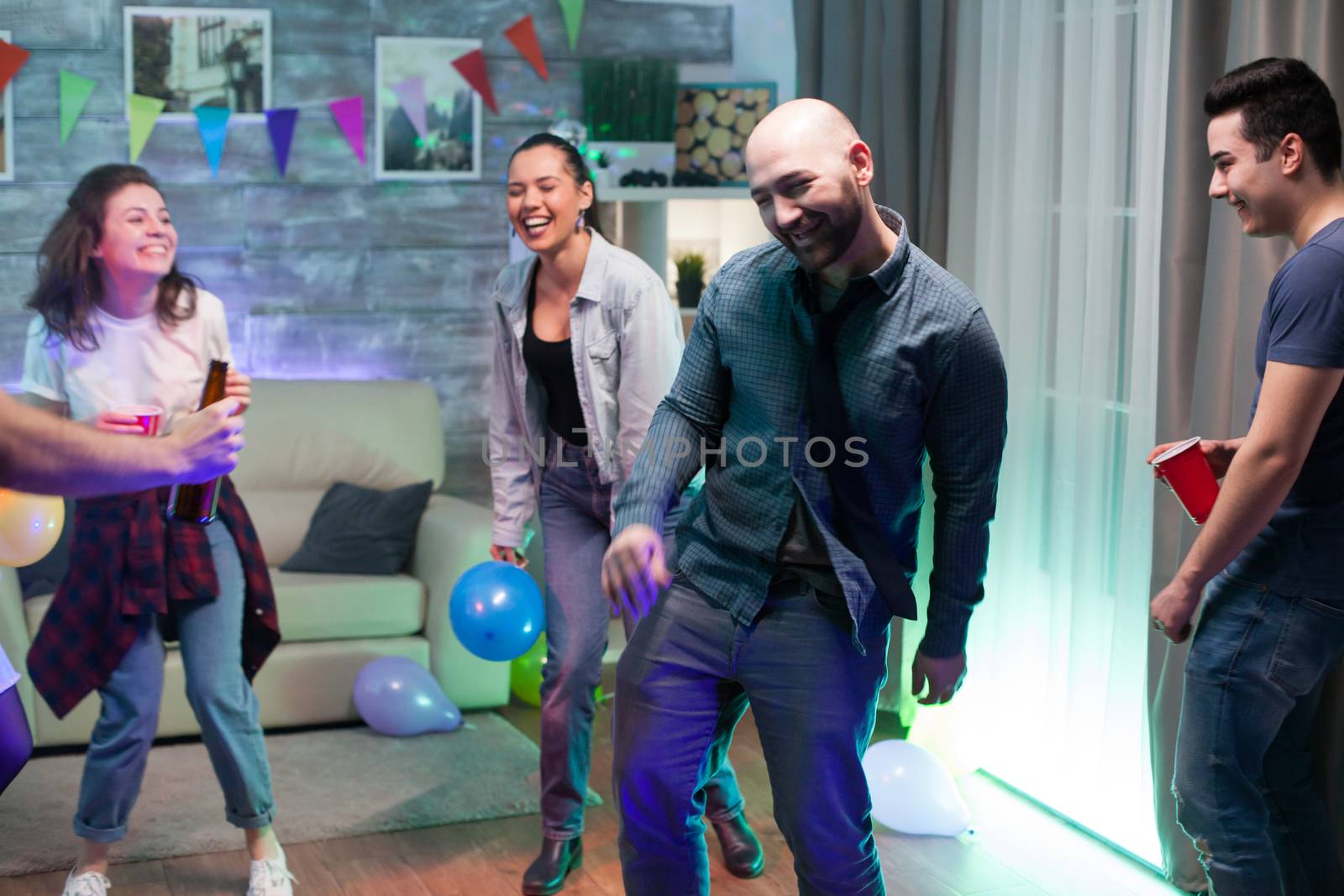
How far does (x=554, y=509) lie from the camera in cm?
297

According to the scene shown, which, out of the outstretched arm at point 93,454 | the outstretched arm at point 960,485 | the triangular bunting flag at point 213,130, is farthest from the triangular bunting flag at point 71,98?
the outstretched arm at point 960,485

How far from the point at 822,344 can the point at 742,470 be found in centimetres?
21

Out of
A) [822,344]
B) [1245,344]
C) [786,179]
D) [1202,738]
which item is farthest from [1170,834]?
[786,179]

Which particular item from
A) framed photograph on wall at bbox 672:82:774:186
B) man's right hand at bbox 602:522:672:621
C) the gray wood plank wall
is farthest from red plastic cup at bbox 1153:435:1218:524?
the gray wood plank wall

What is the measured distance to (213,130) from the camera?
15.2 ft

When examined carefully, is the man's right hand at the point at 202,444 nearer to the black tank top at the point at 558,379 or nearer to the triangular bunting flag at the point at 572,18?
the black tank top at the point at 558,379

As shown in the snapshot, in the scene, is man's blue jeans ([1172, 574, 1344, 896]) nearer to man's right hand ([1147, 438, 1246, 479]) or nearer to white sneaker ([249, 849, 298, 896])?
man's right hand ([1147, 438, 1246, 479])

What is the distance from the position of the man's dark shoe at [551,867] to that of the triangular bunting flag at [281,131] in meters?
2.60

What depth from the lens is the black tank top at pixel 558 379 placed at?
2936mm

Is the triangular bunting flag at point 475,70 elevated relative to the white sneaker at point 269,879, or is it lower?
elevated

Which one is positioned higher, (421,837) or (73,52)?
(73,52)

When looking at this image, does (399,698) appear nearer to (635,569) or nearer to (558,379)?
(558,379)

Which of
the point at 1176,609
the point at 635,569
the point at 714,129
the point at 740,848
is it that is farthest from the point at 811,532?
the point at 714,129

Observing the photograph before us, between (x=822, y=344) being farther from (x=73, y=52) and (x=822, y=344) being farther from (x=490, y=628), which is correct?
(x=73, y=52)
